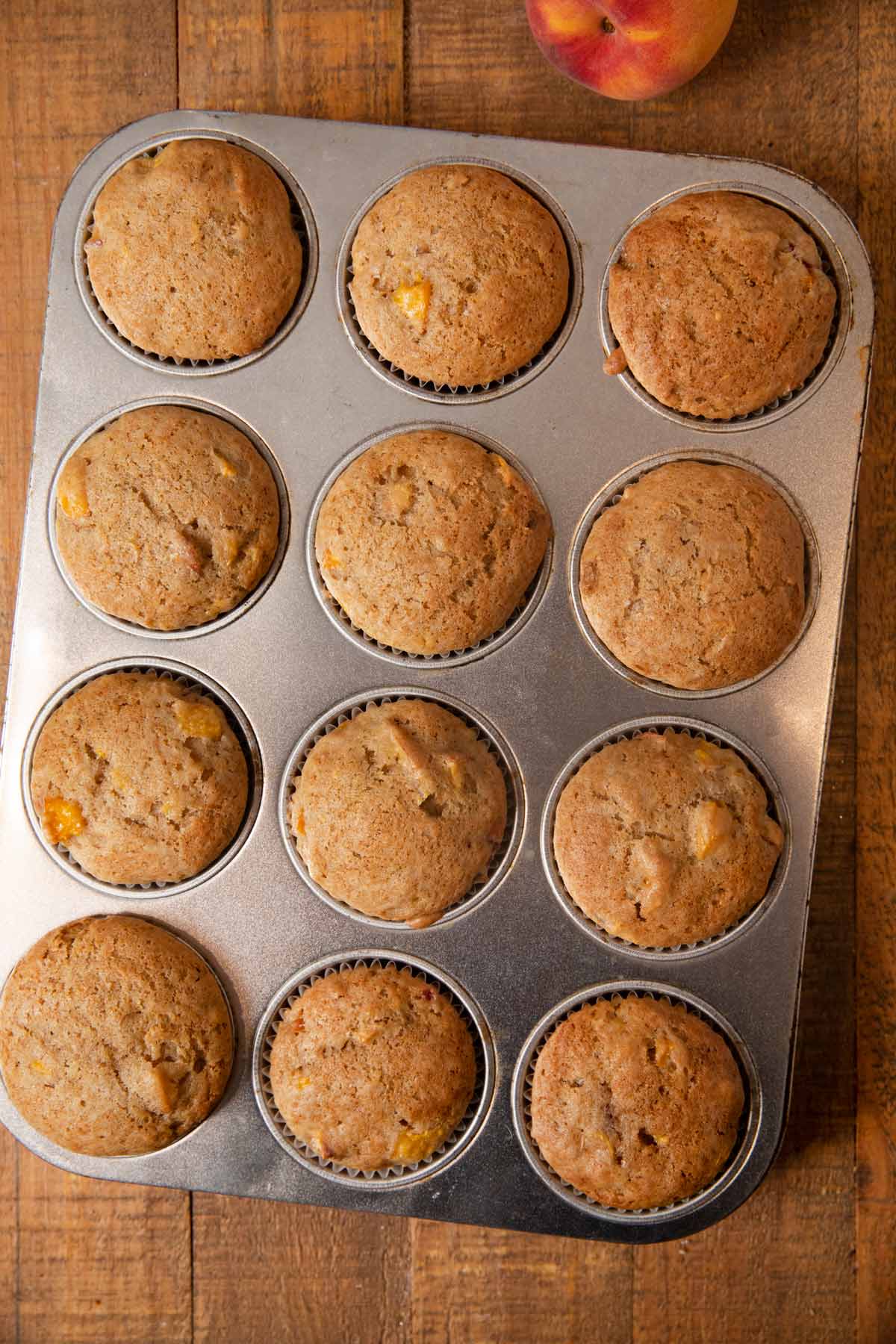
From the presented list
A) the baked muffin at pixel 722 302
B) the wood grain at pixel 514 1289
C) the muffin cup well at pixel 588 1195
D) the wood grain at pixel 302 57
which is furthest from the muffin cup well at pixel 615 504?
the wood grain at pixel 514 1289

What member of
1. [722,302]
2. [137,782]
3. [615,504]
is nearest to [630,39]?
[722,302]

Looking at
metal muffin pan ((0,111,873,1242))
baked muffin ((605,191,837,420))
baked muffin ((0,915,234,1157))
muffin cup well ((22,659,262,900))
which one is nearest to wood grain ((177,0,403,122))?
metal muffin pan ((0,111,873,1242))

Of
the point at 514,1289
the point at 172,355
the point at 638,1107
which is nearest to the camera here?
the point at 638,1107

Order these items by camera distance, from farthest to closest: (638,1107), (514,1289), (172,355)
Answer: (514,1289)
(172,355)
(638,1107)

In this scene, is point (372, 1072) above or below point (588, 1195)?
above

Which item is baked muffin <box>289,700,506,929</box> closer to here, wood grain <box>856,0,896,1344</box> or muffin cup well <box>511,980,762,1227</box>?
muffin cup well <box>511,980,762,1227</box>

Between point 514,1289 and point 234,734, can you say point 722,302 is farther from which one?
point 514,1289

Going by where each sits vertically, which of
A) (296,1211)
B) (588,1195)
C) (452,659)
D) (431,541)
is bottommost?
(296,1211)

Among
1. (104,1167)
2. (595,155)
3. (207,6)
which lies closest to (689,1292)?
(104,1167)
